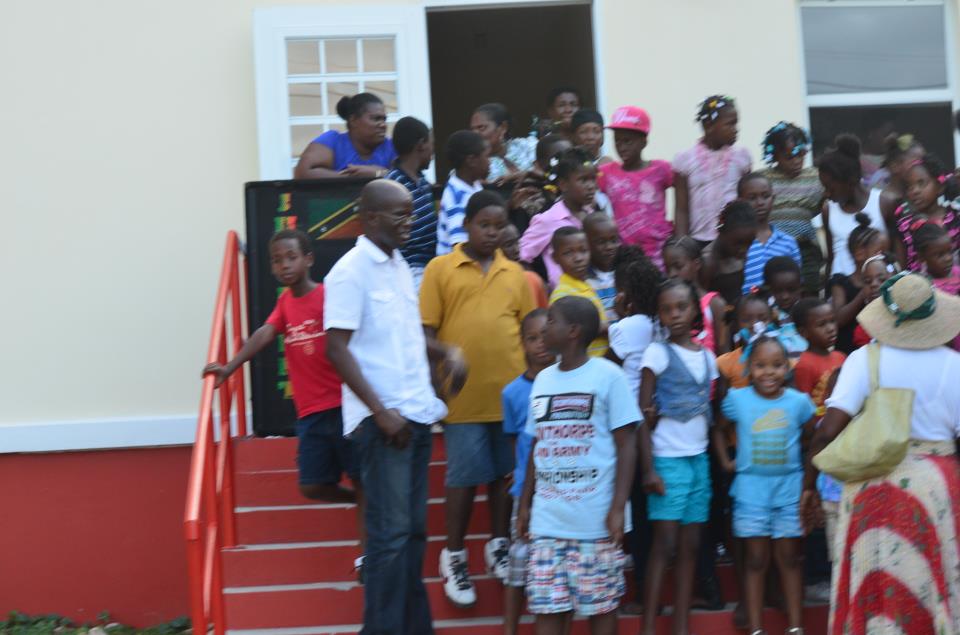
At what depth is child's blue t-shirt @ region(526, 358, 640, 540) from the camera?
17.1ft

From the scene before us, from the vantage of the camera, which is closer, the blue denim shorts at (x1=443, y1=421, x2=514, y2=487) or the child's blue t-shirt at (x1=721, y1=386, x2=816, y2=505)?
the child's blue t-shirt at (x1=721, y1=386, x2=816, y2=505)

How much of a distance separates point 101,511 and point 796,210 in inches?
169

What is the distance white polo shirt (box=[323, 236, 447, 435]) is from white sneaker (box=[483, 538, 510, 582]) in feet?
3.29

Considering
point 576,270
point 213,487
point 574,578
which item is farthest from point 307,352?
point 574,578

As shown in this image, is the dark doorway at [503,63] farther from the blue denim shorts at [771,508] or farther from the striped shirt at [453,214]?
the blue denim shorts at [771,508]

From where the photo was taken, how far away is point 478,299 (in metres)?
5.89

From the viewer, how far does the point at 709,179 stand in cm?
741

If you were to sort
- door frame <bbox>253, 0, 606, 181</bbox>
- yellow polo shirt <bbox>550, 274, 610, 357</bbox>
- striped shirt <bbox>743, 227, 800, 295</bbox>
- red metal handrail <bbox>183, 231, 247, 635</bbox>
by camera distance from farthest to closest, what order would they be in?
door frame <bbox>253, 0, 606, 181</bbox>
striped shirt <bbox>743, 227, 800, 295</bbox>
yellow polo shirt <bbox>550, 274, 610, 357</bbox>
red metal handrail <bbox>183, 231, 247, 635</bbox>

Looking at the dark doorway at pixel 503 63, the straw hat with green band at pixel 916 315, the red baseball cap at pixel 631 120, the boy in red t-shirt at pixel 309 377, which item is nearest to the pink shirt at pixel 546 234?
the red baseball cap at pixel 631 120

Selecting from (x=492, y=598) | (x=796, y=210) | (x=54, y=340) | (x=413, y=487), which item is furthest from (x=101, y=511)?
(x=796, y=210)

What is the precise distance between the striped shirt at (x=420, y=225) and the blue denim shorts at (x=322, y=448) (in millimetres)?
1097

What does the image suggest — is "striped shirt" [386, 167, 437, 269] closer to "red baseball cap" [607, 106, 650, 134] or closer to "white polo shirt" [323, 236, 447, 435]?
"red baseball cap" [607, 106, 650, 134]

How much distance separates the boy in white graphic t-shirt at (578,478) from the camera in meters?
5.20

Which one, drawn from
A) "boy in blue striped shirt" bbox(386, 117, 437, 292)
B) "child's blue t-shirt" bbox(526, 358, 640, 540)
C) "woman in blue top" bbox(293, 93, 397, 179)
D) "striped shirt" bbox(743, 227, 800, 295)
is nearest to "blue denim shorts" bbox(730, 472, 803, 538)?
"child's blue t-shirt" bbox(526, 358, 640, 540)
